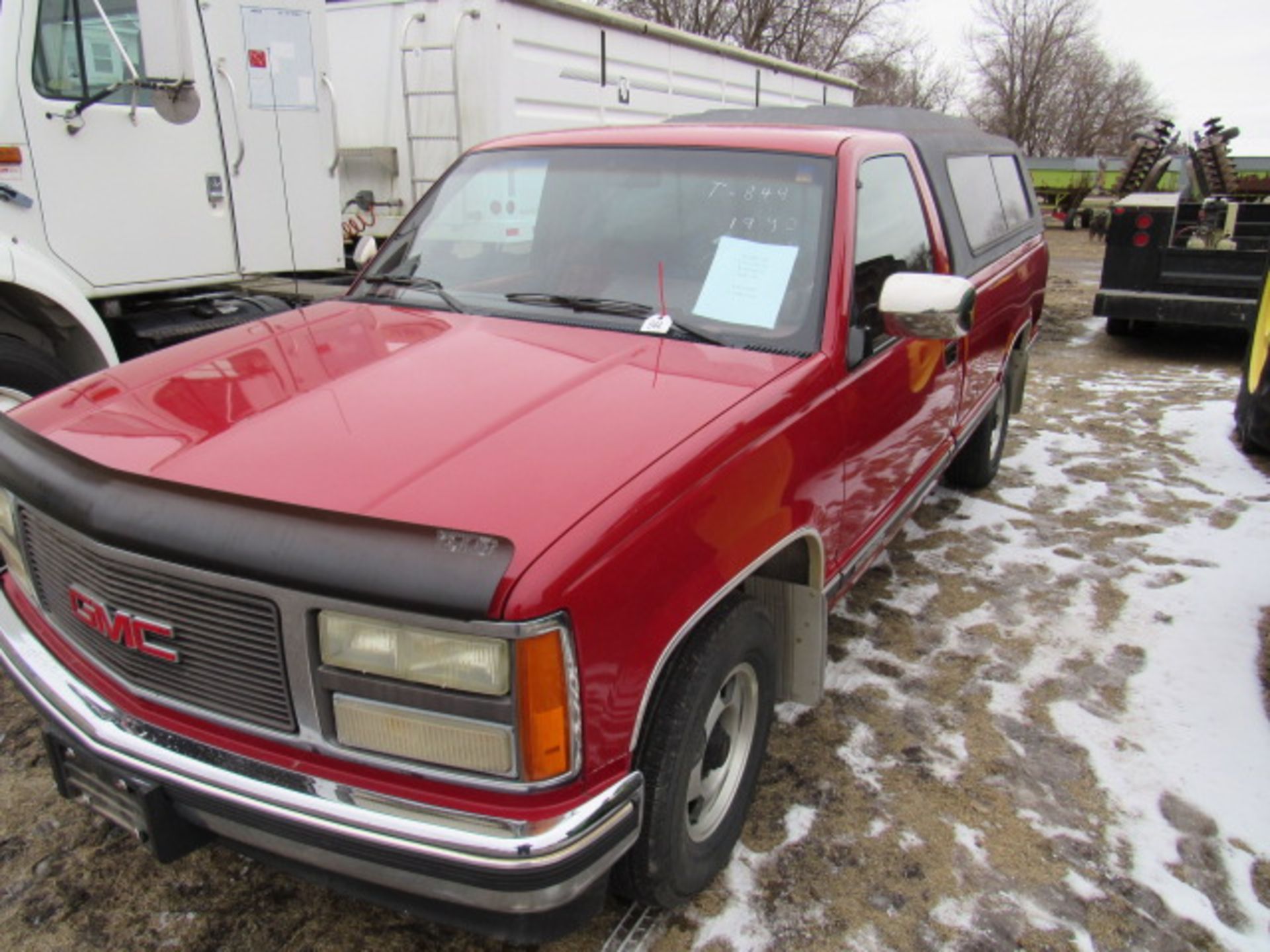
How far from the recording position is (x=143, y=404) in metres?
2.32

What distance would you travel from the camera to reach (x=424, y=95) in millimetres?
6836

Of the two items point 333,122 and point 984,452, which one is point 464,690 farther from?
point 333,122

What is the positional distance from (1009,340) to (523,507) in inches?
157

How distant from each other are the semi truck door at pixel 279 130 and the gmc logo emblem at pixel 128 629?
3917 mm

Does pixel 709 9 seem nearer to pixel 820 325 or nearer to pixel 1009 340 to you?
pixel 1009 340

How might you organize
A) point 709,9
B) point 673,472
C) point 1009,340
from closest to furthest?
1. point 673,472
2. point 1009,340
3. point 709,9

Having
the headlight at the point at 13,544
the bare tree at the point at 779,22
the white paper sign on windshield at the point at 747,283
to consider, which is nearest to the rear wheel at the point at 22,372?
the headlight at the point at 13,544

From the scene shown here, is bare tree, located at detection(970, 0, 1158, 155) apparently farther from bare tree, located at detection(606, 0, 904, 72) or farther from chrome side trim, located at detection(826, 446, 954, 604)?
chrome side trim, located at detection(826, 446, 954, 604)

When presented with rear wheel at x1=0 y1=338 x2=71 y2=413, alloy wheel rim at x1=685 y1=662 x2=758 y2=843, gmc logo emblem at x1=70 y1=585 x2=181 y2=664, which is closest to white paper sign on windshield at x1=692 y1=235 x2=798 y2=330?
alloy wheel rim at x1=685 y1=662 x2=758 y2=843

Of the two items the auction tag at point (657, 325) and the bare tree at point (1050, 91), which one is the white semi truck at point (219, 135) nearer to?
the auction tag at point (657, 325)

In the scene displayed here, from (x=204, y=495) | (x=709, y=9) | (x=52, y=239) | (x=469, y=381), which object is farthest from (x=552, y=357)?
(x=709, y=9)

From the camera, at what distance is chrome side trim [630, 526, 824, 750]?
1.91 m

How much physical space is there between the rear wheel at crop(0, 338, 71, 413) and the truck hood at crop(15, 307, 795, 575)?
1.84 m

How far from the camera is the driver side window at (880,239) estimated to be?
2.87 meters
